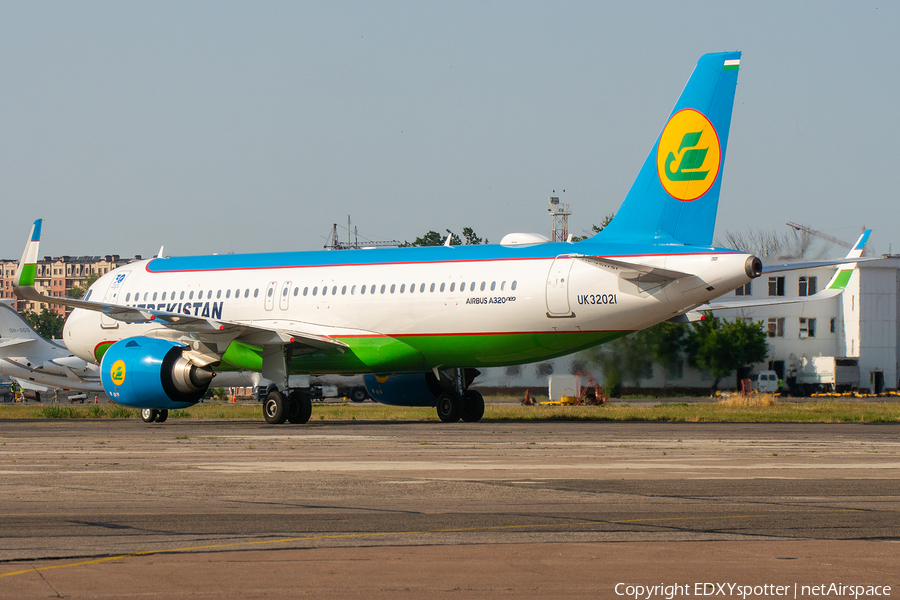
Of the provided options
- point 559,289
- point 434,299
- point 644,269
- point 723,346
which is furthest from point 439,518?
point 723,346

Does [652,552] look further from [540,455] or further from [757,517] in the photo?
[540,455]

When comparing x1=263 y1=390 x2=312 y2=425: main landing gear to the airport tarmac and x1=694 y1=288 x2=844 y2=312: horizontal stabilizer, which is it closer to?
the airport tarmac

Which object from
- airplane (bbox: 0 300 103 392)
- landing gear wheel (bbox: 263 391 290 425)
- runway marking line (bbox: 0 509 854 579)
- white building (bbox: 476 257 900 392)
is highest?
white building (bbox: 476 257 900 392)

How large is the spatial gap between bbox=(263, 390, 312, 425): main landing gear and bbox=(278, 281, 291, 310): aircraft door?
2616mm

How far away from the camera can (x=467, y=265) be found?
1102 inches

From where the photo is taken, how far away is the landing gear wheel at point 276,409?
93.7 ft

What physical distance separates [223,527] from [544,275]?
17.7 m

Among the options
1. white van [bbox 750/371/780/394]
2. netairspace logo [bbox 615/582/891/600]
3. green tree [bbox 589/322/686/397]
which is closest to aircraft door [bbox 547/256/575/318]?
green tree [bbox 589/322/686/397]

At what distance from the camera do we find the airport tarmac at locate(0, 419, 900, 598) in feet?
23.9

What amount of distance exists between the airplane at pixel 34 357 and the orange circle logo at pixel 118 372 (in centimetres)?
3469

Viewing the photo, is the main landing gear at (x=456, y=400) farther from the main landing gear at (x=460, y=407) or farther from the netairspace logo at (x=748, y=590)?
the netairspace logo at (x=748, y=590)

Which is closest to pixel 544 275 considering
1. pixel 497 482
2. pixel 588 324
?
pixel 588 324

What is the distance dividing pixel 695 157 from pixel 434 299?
748 cm

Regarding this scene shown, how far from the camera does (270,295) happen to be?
30781mm
